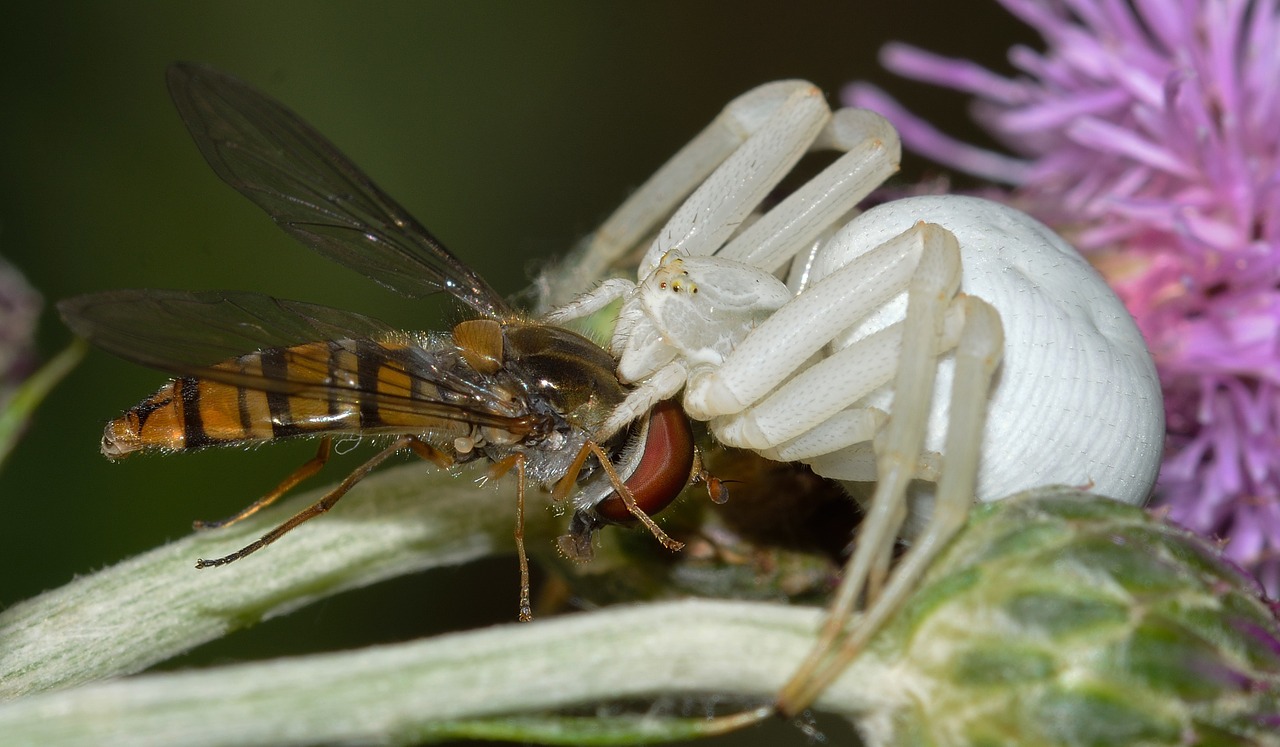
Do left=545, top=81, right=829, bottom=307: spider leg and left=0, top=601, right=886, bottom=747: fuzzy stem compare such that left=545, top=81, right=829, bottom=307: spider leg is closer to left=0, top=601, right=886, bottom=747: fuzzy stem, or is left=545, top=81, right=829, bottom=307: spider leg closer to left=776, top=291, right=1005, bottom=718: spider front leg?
left=776, top=291, right=1005, bottom=718: spider front leg

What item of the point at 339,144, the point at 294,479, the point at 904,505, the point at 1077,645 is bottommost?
the point at 1077,645

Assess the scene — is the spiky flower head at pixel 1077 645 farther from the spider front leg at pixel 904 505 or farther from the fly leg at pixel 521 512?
the fly leg at pixel 521 512

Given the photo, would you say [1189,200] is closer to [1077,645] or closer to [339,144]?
[1077,645]

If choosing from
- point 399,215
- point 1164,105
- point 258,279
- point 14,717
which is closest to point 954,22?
point 1164,105

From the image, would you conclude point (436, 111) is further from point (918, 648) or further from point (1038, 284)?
point (918, 648)

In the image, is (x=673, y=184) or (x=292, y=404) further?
(x=673, y=184)

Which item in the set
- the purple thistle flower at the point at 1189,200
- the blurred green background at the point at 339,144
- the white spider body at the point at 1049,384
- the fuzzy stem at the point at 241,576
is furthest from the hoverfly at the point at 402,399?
the purple thistle flower at the point at 1189,200

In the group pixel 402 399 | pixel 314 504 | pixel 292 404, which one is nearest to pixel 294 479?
pixel 314 504
